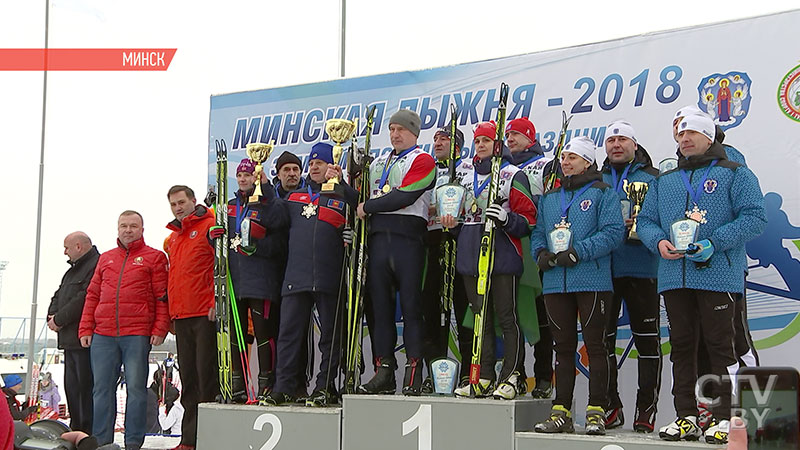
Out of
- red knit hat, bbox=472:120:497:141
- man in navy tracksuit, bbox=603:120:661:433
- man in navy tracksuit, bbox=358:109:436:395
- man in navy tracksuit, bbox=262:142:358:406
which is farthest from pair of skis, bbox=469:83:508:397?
man in navy tracksuit, bbox=262:142:358:406

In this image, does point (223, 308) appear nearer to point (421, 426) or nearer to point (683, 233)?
point (421, 426)

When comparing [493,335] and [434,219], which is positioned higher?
[434,219]

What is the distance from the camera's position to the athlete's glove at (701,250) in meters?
3.53

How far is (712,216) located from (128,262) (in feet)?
12.3

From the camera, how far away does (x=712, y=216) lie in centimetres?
366

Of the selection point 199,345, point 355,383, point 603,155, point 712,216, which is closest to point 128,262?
point 199,345

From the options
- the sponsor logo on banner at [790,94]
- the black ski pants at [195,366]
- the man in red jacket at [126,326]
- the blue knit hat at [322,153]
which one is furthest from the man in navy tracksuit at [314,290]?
the sponsor logo on banner at [790,94]

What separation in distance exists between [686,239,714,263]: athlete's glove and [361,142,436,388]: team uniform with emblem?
1523 millimetres

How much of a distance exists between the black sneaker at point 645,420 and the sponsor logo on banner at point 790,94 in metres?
1.80

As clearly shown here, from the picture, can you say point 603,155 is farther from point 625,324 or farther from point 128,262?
point 128,262

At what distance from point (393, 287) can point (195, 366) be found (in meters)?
1.59

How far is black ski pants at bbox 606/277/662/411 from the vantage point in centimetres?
417

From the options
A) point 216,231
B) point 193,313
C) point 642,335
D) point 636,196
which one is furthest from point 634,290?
point 193,313

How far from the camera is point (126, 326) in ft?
17.7
